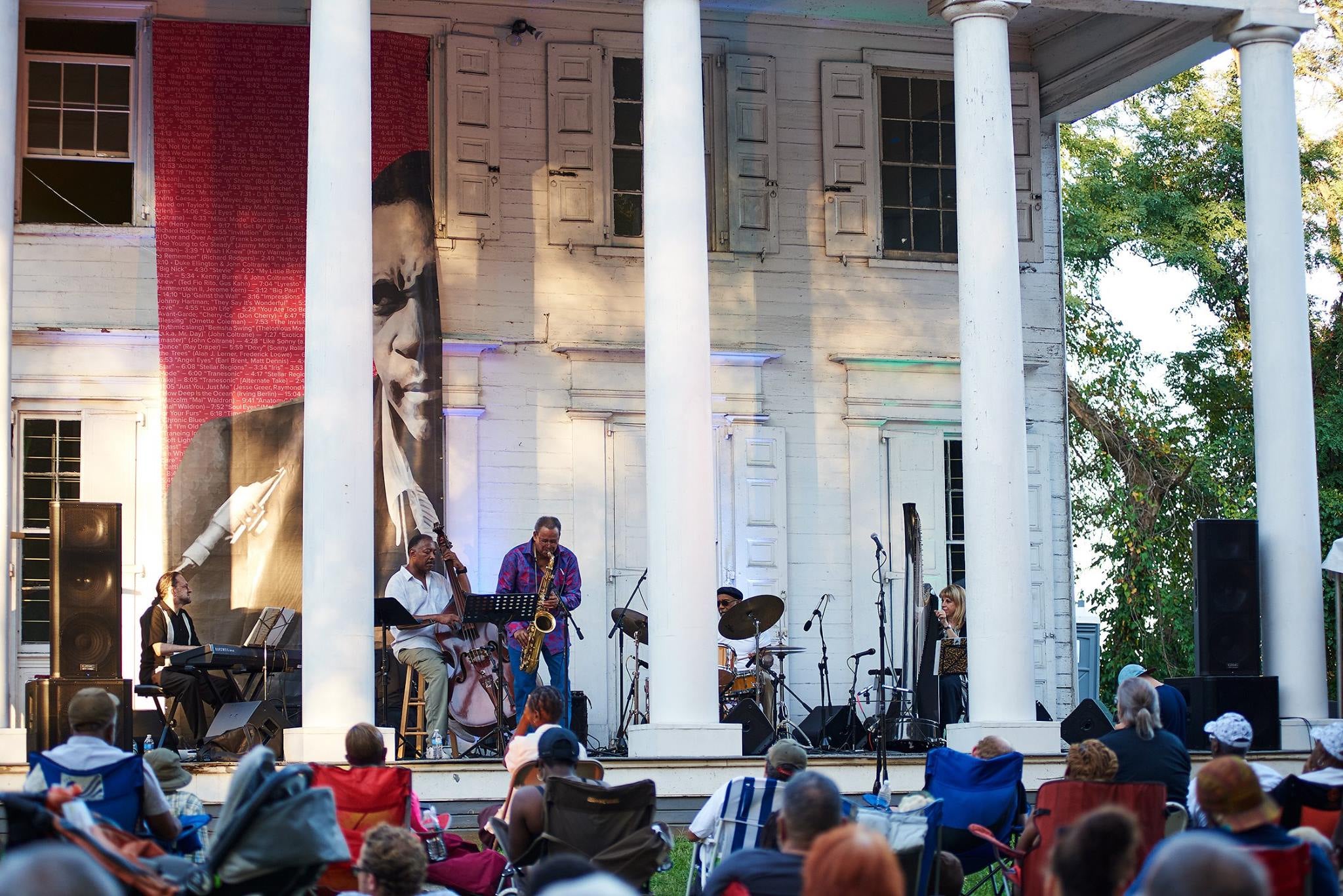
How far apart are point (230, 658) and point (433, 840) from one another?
4.97 metres

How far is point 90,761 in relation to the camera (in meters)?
6.77

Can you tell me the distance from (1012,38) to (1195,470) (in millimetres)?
8050

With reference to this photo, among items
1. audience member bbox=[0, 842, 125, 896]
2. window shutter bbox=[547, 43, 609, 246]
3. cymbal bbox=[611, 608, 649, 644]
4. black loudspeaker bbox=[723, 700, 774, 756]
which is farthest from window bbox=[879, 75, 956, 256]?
audience member bbox=[0, 842, 125, 896]

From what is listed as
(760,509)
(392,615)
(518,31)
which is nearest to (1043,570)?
(760,509)

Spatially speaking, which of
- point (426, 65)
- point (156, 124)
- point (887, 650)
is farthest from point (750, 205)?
point (156, 124)

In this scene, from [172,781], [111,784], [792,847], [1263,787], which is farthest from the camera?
[172,781]

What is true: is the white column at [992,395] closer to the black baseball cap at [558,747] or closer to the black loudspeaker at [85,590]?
the black baseball cap at [558,747]

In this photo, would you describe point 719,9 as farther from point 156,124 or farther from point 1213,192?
point 1213,192

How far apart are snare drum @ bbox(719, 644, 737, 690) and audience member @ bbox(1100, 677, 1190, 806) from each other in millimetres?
5554

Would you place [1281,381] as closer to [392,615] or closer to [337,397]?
[392,615]

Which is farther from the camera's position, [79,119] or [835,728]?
[79,119]

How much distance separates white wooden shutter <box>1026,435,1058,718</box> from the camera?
638 inches

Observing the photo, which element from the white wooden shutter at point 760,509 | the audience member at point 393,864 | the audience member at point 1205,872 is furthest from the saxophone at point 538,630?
the audience member at point 1205,872

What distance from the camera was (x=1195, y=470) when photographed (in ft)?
75.0
